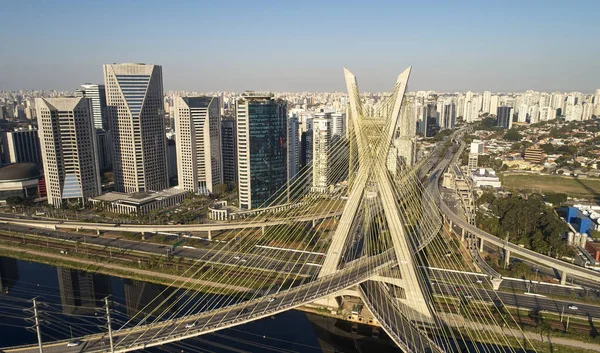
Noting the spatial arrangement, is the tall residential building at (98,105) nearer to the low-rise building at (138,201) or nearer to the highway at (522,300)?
the low-rise building at (138,201)

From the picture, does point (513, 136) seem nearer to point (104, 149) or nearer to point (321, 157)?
point (321, 157)

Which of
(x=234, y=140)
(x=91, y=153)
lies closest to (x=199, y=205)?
(x=234, y=140)

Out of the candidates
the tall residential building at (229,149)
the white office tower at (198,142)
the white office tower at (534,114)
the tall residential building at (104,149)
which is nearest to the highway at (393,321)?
the white office tower at (198,142)

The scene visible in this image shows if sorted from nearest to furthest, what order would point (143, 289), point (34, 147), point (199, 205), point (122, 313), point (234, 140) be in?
point (122, 313) < point (143, 289) < point (199, 205) < point (234, 140) < point (34, 147)

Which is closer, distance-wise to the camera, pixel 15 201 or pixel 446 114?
pixel 15 201

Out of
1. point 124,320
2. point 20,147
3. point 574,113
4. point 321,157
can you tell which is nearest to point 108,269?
point 124,320

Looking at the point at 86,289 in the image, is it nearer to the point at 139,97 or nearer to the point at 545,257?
the point at 139,97
